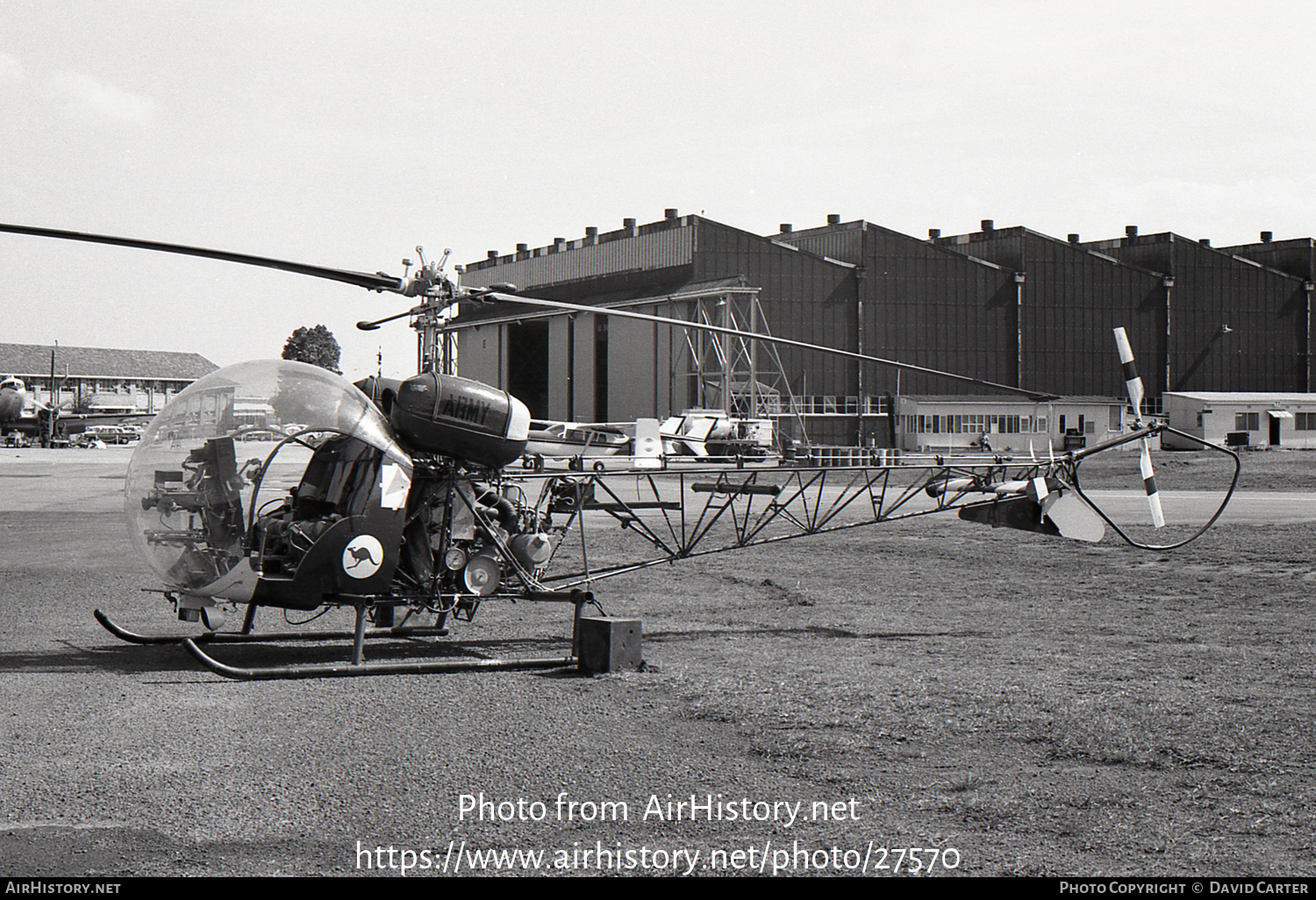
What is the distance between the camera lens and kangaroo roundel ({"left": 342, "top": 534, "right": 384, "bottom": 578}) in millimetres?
9055

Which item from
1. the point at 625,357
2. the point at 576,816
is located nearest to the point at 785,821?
the point at 576,816

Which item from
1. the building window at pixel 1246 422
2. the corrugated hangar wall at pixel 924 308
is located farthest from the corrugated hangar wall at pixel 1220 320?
the corrugated hangar wall at pixel 924 308

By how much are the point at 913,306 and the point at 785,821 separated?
5079 cm

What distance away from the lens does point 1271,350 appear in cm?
6303

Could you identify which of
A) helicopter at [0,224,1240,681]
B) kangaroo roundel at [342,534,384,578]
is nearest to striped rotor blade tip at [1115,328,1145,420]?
helicopter at [0,224,1240,681]

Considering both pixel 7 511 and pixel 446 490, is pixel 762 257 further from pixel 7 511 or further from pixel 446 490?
pixel 446 490

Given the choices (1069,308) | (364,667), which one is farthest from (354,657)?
(1069,308)

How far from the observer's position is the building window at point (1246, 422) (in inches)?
2274

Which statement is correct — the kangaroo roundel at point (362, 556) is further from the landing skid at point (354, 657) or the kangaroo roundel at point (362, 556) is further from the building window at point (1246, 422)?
the building window at point (1246, 422)

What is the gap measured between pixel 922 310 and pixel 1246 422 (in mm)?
18375

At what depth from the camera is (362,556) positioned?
9.11 m

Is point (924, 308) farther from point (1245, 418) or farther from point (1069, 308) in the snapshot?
point (1245, 418)

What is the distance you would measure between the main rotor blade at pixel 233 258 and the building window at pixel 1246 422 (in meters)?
A: 58.3

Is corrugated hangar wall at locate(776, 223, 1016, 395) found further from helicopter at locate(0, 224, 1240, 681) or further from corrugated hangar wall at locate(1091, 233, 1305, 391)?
helicopter at locate(0, 224, 1240, 681)
